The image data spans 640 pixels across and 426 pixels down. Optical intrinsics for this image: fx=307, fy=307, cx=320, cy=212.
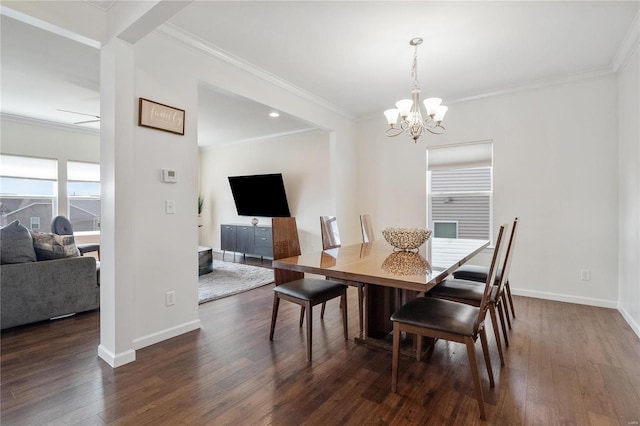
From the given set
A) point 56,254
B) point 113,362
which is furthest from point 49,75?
point 113,362

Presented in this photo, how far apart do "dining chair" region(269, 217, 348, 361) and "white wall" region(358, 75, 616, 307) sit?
2.67m

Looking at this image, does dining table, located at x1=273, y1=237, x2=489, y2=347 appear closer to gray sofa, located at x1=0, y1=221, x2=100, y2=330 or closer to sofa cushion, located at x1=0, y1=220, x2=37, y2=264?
gray sofa, located at x1=0, y1=221, x2=100, y2=330

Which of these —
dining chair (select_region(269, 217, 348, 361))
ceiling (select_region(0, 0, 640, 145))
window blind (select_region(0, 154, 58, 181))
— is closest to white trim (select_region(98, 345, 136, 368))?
dining chair (select_region(269, 217, 348, 361))

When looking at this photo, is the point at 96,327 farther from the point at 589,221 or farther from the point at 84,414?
the point at 589,221

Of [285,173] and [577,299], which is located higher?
[285,173]

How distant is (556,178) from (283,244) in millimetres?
3300

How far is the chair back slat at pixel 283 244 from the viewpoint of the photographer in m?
2.58

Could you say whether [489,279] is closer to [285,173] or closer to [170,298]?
[170,298]

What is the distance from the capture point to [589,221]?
3.45 m

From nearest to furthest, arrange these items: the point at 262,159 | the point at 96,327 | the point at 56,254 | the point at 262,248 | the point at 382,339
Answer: the point at 382,339, the point at 96,327, the point at 56,254, the point at 262,248, the point at 262,159

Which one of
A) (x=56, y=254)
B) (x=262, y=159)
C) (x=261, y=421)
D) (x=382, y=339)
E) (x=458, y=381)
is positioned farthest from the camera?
(x=262, y=159)

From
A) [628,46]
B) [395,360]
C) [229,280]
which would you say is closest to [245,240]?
[229,280]

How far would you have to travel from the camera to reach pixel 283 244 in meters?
2.66

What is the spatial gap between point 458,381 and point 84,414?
7.10 ft
